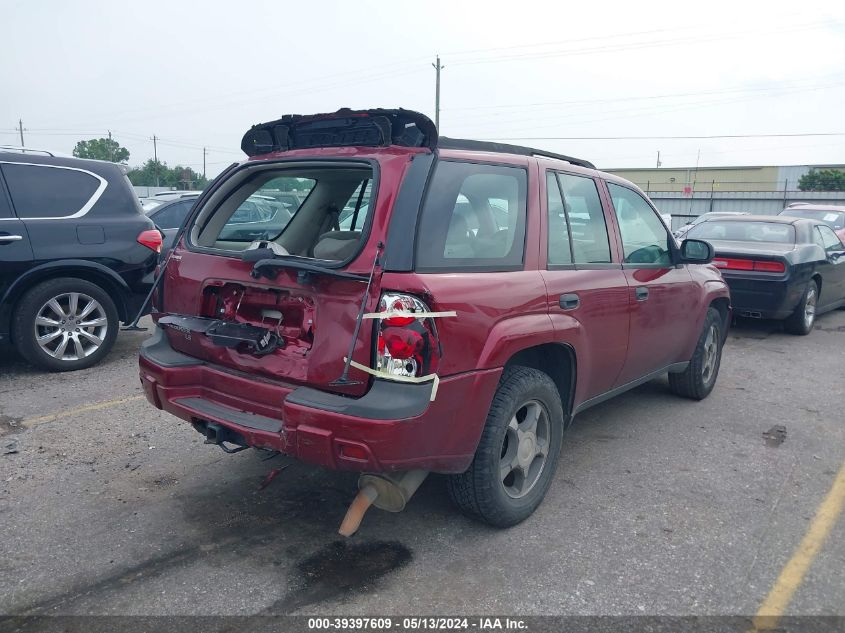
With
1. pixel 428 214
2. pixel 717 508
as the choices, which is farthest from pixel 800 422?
pixel 428 214

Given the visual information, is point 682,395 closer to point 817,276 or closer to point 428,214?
point 428,214

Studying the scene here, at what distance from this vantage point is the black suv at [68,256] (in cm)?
579

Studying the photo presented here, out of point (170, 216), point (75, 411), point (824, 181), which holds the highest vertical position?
point (824, 181)

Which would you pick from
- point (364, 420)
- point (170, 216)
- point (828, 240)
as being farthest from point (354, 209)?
point (828, 240)

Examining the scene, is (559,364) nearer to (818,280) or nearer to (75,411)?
(75,411)

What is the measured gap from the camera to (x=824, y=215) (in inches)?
→ 544

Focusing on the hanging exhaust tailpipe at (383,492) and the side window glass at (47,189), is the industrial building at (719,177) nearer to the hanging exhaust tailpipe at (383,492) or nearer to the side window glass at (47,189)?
the side window glass at (47,189)

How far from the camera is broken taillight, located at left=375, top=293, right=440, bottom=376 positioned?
277 cm

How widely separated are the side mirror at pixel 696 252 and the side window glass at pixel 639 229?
152 millimetres

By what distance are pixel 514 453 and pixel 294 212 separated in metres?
2.08

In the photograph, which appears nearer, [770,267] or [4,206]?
[4,206]

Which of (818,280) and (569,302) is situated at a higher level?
(569,302)

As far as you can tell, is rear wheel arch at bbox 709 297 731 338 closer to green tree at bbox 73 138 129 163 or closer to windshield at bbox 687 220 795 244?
windshield at bbox 687 220 795 244

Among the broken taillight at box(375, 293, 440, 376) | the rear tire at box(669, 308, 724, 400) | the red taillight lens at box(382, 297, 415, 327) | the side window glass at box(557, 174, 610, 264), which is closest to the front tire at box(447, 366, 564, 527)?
the broken taillight at box(375, 293, 440, 376)
